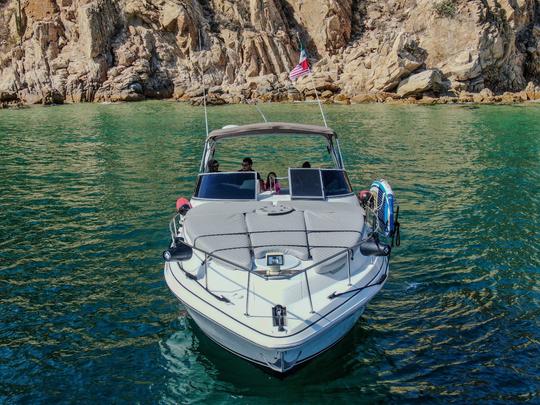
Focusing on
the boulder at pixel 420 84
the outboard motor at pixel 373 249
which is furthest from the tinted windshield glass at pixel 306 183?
the boulder at pixel 420 84

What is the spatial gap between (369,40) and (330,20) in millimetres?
5367

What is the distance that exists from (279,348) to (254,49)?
5760cm

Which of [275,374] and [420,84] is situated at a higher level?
[420,84]

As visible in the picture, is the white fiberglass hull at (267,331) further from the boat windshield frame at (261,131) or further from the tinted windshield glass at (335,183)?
the boat windshield frame at (261,131)

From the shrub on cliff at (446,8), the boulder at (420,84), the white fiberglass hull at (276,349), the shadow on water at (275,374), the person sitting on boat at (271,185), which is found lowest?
the shadow on water at (275,374)

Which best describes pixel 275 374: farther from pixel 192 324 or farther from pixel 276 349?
pixel 192 324

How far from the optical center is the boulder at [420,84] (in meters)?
49.5

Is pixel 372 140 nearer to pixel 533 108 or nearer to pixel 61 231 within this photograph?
pixel 61 231

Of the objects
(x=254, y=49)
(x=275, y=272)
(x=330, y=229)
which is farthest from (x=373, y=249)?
(x=254, y=49)

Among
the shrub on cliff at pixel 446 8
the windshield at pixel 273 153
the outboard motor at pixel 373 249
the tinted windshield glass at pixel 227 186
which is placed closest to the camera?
the outboard motor at pixel 373 249

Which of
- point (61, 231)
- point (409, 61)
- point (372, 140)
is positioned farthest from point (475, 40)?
point (61, 231)

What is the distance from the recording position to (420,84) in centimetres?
4938

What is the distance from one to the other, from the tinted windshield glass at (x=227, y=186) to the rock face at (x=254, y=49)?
41222mm

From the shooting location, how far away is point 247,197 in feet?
31.1
